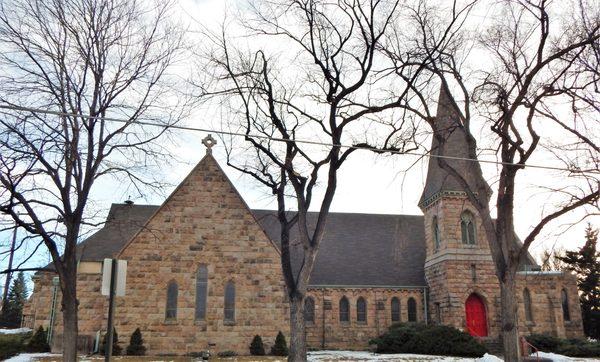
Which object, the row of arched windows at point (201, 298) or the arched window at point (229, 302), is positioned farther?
the arched window at point (229, 302)

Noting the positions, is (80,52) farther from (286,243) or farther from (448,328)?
(448,328)

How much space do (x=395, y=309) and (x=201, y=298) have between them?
13092mm

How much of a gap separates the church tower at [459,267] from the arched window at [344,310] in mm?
4940

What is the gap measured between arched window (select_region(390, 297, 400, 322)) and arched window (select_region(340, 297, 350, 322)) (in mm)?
2685

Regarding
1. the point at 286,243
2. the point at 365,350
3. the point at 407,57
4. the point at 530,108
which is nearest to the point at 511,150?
the point at 530,108

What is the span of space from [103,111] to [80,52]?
5.67 ft

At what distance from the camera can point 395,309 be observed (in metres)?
32.0

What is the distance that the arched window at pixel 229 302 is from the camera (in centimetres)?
2406

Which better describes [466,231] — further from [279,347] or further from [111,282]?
[111,282]

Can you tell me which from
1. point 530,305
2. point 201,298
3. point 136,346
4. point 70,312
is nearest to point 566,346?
point 530,305

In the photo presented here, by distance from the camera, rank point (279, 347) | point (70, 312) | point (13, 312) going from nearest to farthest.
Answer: point (70, 312) < point (279, 347) < point (13, 312)

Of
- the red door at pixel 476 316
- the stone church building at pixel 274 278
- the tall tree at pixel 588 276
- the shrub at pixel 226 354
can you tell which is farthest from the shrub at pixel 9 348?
the tall tree at pixel 588 276

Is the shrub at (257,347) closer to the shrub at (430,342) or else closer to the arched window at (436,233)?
the shrub at (430,342)

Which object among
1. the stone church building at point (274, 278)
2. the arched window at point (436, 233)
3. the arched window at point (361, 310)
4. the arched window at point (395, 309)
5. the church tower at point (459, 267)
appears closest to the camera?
the stone church building at point (274, 278)
